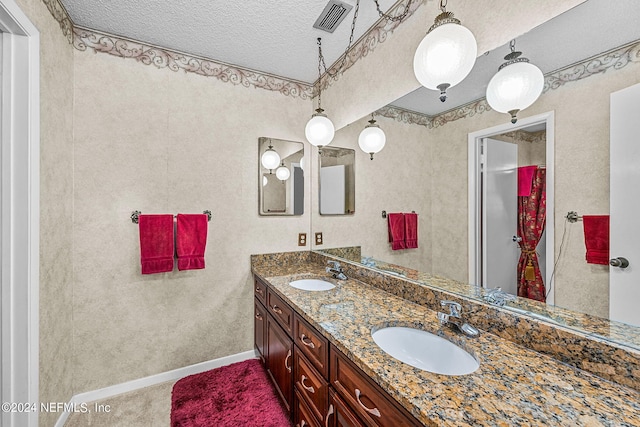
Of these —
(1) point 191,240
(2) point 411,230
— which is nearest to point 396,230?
(2) point 411,230

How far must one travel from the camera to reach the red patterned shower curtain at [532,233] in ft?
2.80

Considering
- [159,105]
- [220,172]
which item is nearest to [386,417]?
[220,172]

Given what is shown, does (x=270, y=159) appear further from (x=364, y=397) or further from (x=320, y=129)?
(x=364, y=397)

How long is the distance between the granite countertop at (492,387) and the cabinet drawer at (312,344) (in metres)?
0.08

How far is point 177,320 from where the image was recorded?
2.01 m

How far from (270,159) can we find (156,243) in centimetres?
112

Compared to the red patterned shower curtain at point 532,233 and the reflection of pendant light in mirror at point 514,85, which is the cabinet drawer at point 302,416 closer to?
the red patterned shower curtain at point 532,233

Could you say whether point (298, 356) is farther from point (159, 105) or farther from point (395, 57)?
point (159, 105)

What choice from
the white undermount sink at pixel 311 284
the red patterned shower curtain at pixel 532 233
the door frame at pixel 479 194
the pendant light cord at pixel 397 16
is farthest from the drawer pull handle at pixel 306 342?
the pendant light cord at pixel 397 16

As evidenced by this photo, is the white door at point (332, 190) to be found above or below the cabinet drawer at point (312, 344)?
above

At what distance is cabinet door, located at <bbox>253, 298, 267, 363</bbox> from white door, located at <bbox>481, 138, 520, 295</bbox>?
1526 mm

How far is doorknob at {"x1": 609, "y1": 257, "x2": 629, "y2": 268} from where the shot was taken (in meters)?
0.71

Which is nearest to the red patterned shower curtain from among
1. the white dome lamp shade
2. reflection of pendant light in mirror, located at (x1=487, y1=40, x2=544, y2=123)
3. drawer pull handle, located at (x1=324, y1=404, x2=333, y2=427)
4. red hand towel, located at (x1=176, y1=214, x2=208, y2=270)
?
reflection of pendant light in mirror, located at (x1=487, y1=40, x2=544, y2=123)

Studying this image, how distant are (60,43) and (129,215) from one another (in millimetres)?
1081
